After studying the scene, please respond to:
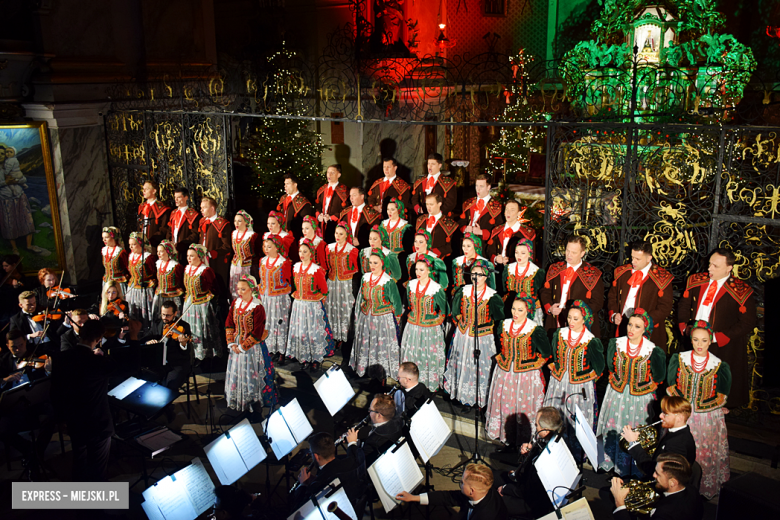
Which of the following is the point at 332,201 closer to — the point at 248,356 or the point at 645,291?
the point at 248,356

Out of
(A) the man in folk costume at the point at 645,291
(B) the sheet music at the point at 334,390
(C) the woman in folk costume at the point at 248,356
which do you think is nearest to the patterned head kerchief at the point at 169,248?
(C) the woman in folk costume at the point at 248,356

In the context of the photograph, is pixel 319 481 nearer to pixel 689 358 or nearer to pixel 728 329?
pixel 689 358

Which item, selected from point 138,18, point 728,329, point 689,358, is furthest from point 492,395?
point 138,18

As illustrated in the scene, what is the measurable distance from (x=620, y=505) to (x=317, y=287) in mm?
4271

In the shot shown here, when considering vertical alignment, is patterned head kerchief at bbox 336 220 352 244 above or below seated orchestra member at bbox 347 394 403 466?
above

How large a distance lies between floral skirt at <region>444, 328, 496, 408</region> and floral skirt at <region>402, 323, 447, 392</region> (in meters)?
0.14

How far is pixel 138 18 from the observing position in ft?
42.4

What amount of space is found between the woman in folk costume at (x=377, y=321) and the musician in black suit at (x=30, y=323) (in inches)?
141

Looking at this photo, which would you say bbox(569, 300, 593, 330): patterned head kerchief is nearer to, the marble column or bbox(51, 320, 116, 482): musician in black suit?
bbox(51, 320, 116, 482): musician in black suit

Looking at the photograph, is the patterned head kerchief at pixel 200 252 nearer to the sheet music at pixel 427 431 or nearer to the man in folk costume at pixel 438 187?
the man in folk costume at pixel 438 187

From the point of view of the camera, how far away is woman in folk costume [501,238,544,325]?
22.4 ft

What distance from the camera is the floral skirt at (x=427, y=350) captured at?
6.88m

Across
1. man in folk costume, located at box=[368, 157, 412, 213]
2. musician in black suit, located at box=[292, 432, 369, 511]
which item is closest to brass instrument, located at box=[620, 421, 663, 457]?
musician in black suit, located at box=[292, 432, 369, 511]

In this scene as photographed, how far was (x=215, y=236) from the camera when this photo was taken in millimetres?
9203
